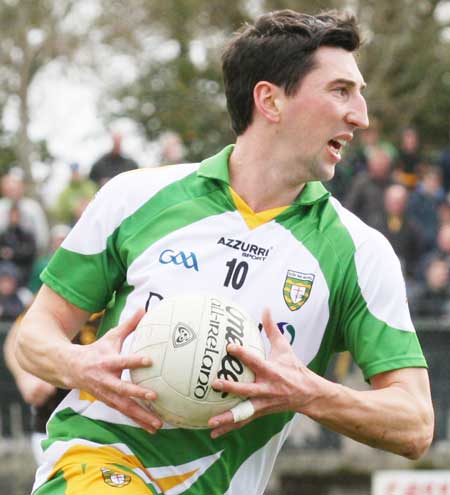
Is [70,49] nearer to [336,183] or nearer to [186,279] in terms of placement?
[336,183]

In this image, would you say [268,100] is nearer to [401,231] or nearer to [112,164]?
[401,231]

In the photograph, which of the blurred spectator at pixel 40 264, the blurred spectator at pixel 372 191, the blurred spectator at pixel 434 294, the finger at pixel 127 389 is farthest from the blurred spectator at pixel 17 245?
the finger at pixel 127 389

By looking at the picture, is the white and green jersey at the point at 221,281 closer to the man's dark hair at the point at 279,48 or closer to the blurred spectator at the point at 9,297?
the man's dark hair at the point at 279,48

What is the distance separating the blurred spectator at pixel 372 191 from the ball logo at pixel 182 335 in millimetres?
9197

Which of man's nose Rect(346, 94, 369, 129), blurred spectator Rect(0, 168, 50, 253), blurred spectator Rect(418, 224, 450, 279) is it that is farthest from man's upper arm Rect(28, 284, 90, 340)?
blurred spectator Rect(0, 168, 50, 253)

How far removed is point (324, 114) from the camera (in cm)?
448

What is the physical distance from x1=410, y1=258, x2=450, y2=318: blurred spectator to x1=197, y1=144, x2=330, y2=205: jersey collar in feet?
24.4

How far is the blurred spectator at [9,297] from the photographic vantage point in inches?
467

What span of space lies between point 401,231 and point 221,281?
8959mm

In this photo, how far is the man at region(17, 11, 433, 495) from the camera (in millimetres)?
4438

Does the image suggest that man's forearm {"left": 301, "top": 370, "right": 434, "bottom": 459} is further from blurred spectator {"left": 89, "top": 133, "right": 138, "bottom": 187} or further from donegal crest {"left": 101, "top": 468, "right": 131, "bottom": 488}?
blurred spectator {"left": 89, "top": 133, "right": 138, "bottom": 187}

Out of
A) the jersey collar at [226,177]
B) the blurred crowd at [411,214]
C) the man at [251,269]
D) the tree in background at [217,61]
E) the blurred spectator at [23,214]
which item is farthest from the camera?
the tree in background at [217,61]

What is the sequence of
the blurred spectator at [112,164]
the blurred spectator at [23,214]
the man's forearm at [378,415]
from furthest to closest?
the blurred spectator at [112,164] → the blurred spectator at [23,214] → the man's forearm at [378,415]

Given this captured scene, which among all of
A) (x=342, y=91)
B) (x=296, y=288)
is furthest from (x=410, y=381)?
(x=342, y=91)
